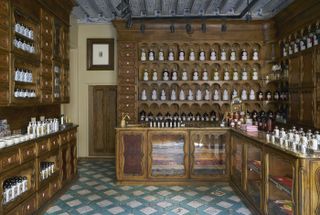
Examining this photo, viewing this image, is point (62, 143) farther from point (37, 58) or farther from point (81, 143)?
point (81, 143)

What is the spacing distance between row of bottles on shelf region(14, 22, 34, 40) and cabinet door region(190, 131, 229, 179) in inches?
127

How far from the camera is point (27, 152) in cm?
358

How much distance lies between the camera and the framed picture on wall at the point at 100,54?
7379 mm

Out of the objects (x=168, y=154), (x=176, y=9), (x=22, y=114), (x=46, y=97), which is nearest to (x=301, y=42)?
(x=176, y=9)

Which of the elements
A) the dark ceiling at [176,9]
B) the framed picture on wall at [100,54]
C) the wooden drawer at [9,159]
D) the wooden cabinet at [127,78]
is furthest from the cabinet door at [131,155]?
the framed picture on wall at [100,54]

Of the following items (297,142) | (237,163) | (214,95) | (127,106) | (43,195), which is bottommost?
(43,195)

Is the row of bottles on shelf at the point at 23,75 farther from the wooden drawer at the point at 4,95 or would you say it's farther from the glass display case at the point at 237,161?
the glass display case at the point at 237,161

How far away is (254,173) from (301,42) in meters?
2.76

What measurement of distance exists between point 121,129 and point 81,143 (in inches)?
107

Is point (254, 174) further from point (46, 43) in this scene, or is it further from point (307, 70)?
point (46, 43)

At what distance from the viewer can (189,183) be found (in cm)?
538

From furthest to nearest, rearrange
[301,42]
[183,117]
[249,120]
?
[183,117], [249,120], [301,42]

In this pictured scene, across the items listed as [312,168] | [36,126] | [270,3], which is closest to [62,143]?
[36,126]

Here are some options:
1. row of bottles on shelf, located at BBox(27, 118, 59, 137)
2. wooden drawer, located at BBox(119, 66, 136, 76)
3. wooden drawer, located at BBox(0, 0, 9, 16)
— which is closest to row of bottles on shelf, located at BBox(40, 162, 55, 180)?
row of bottles on shelf, located at BBox(27, 118, 59, 137)
